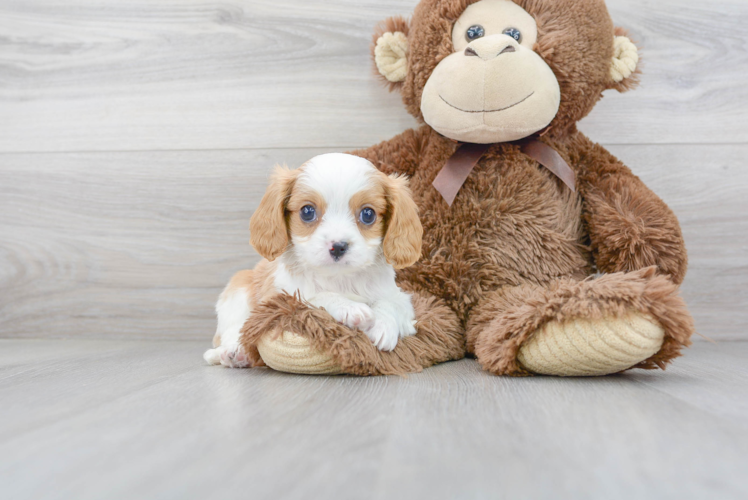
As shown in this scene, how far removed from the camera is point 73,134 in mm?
1677

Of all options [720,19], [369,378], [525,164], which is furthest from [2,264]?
[720,19]

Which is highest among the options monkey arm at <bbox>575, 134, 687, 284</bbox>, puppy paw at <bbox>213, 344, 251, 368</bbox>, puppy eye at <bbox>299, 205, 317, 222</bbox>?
puppy eye at <bbox>299, 205, 317, 222</bbox>

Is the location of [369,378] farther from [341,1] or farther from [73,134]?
[73,134]

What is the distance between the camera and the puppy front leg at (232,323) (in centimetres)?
114

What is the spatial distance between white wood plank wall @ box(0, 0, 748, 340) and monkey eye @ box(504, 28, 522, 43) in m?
0.43

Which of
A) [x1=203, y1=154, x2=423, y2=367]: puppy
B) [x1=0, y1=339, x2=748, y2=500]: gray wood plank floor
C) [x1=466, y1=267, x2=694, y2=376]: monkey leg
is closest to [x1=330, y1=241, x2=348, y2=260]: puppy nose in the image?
[x1=203, y1=154, x2=423, y2=367]: puppy

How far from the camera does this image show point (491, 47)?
114cm

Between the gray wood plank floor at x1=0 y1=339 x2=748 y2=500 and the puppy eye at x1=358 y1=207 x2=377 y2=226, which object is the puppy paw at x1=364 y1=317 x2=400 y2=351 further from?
the puppy eye at x1=358 y1=207 x2=377 y2=226

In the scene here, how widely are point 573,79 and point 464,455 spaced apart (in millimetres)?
927

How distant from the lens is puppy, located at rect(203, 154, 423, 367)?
3.26 ft

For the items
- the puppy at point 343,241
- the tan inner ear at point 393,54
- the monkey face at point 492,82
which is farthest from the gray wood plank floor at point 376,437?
the tan inner ear at point 393,54

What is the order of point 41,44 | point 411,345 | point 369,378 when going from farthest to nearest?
point 41,44 → point 411,345 → point 369,378

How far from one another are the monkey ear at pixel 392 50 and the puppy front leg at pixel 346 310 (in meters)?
0.61

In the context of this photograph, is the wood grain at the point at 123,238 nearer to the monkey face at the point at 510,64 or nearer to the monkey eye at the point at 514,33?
the monkey face at the point at 510,64
